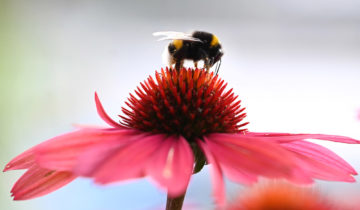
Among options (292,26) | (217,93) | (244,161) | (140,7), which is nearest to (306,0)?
(292,26)

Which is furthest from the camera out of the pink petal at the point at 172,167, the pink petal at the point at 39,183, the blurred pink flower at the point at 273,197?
the blurred pink flower at the point at 273,197

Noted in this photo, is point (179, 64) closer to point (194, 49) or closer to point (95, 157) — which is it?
point (194, 49)

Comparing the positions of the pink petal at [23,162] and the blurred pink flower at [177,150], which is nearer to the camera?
the blurred pink flower at [177,150]

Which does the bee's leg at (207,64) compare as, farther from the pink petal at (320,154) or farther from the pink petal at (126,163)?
the pink petal at (126,163)

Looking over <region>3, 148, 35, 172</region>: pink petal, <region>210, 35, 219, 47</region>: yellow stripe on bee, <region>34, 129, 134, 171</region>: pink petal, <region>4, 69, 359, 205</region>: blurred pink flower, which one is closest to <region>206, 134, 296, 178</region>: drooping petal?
<region>4, 69, 359, 205</region>: blurred pink flower

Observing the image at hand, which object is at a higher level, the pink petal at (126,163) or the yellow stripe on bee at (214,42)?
the yellow stripe on bee at (214,42)

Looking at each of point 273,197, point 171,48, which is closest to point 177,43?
point 171,48

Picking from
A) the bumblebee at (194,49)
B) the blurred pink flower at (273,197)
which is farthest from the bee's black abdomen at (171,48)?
the blurred pink flower at (273,197)

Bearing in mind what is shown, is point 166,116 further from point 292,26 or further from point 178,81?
point 292,26
